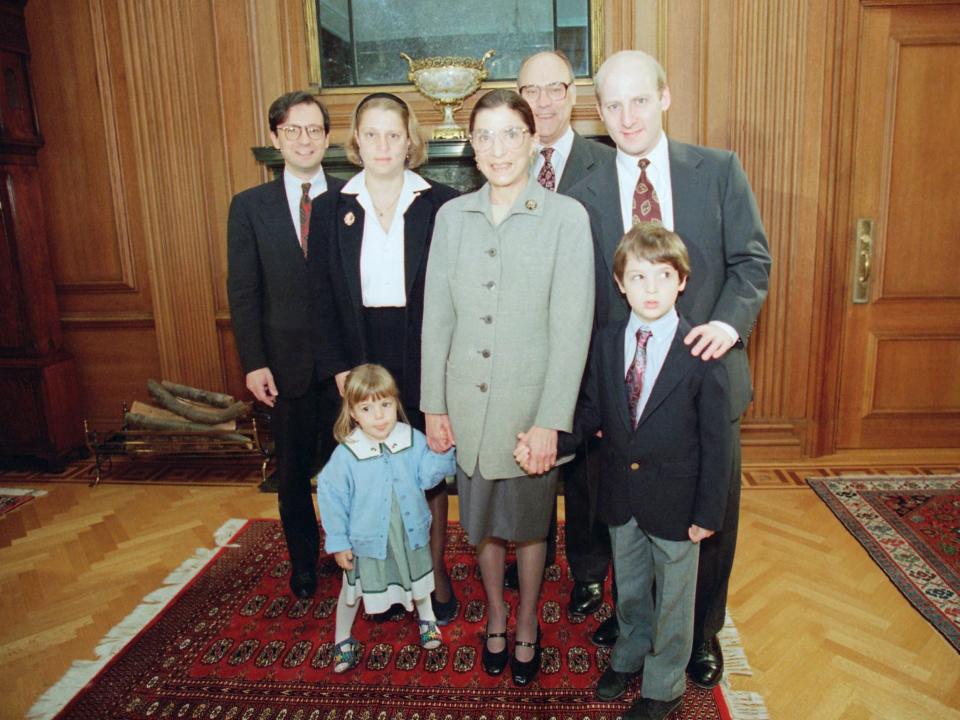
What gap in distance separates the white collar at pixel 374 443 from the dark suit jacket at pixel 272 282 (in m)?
0.33

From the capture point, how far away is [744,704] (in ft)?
6.79

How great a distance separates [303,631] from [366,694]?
435 mm

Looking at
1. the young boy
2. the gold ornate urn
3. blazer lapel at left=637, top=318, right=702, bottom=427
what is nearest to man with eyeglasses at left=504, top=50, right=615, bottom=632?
the young boy

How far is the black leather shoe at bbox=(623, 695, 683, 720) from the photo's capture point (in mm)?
1981

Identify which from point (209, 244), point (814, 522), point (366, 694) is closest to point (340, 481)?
point (366, 694)

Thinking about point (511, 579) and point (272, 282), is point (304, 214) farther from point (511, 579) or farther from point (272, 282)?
point (511, 579)

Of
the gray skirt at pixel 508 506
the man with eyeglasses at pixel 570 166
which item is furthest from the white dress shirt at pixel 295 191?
the gray skirt at pixel 508 506

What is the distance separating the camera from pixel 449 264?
1981mm

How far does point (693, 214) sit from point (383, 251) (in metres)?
0.91

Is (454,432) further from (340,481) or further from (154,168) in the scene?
(154,168)

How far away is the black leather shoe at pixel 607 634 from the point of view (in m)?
2.37

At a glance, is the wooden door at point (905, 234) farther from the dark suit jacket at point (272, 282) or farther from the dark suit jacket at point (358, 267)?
the dark suit jacket at point (272, 282)

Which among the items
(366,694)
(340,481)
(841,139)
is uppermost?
(841,139)

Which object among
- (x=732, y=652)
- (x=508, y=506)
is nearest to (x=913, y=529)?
(x=732, y=652)
